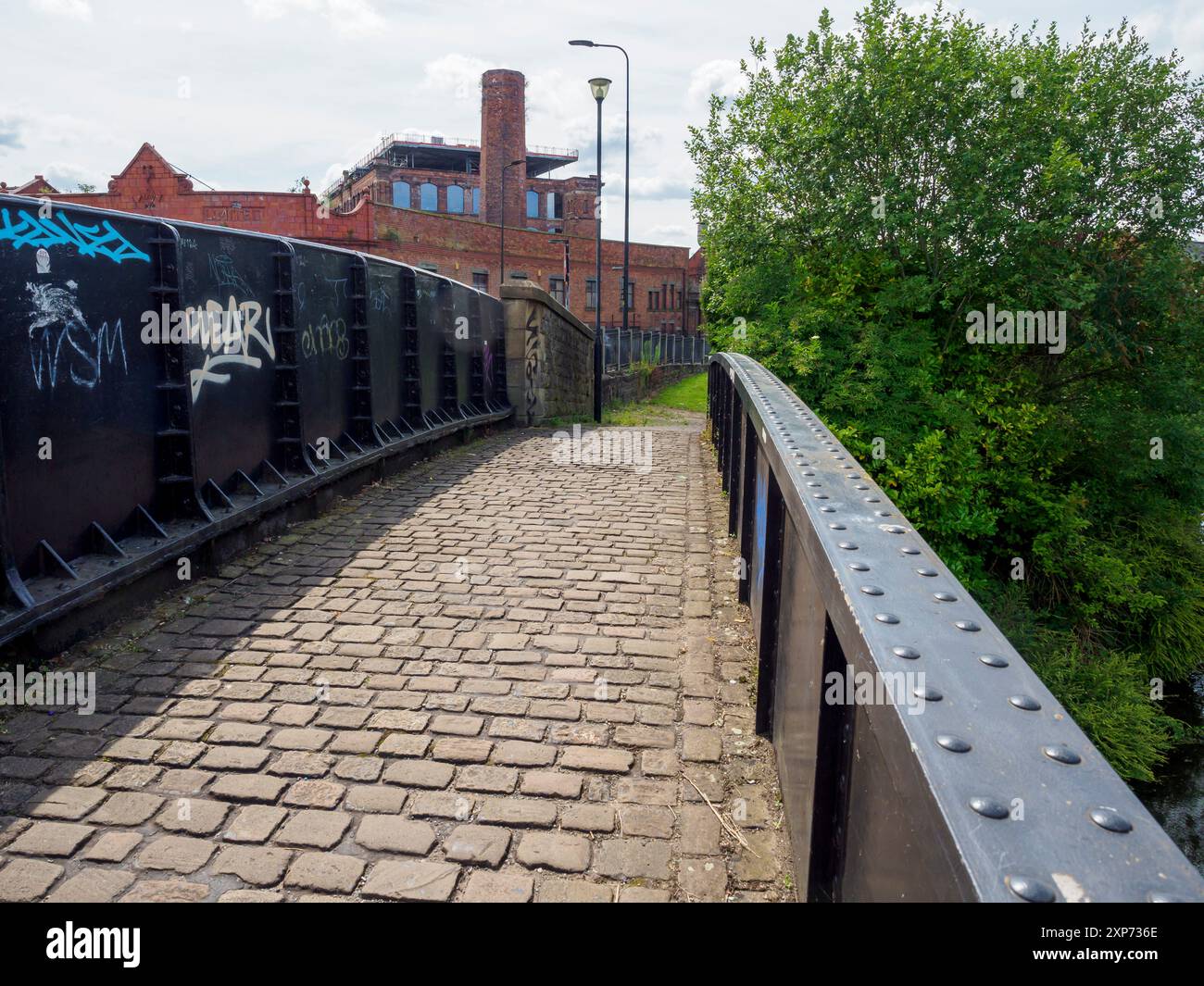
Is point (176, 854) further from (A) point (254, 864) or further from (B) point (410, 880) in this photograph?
(B) point (410, 880)

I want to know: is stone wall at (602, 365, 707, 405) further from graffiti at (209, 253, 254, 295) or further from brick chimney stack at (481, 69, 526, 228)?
brick chimney stack at (481, 69, 526, 228)

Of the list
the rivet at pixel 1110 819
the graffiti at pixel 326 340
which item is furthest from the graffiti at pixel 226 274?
the rivet at pixel 1110 819

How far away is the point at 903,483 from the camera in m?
15.3

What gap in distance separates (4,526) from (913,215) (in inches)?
591

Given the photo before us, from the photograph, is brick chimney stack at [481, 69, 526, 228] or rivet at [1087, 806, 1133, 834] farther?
brick chimney stack at [481, 69, 526, 228]

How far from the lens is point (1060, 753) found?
3.82 ft

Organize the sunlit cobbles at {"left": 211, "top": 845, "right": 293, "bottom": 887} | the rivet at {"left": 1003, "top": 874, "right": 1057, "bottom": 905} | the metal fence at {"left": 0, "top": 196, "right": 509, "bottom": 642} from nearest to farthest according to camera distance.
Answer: the rivet at {"left": 1003, "top": 874, "right": 1057, "bottom": 905}, the sunlit cobbles at {"left": 211, "top": 845, "right": 293, "bottom": 887}, the metal fence at {"left": 0, "top": 196, "right": 509, "bottom": 642}

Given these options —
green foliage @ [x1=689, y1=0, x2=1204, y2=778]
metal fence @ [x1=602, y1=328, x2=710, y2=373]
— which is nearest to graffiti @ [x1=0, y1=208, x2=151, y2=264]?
green foliage @ [x1=689, y1=0, x2=1204, y2=778]

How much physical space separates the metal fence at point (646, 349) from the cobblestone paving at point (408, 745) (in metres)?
20.1

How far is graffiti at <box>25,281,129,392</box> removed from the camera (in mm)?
4664

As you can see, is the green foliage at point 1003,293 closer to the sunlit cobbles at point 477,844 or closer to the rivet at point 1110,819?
the sunlit cobbles at point 477,844

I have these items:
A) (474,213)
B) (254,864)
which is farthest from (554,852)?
(474,213)

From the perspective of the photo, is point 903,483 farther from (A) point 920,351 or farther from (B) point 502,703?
(B) point 502,703

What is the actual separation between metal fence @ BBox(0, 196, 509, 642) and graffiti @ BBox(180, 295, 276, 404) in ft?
0.05
